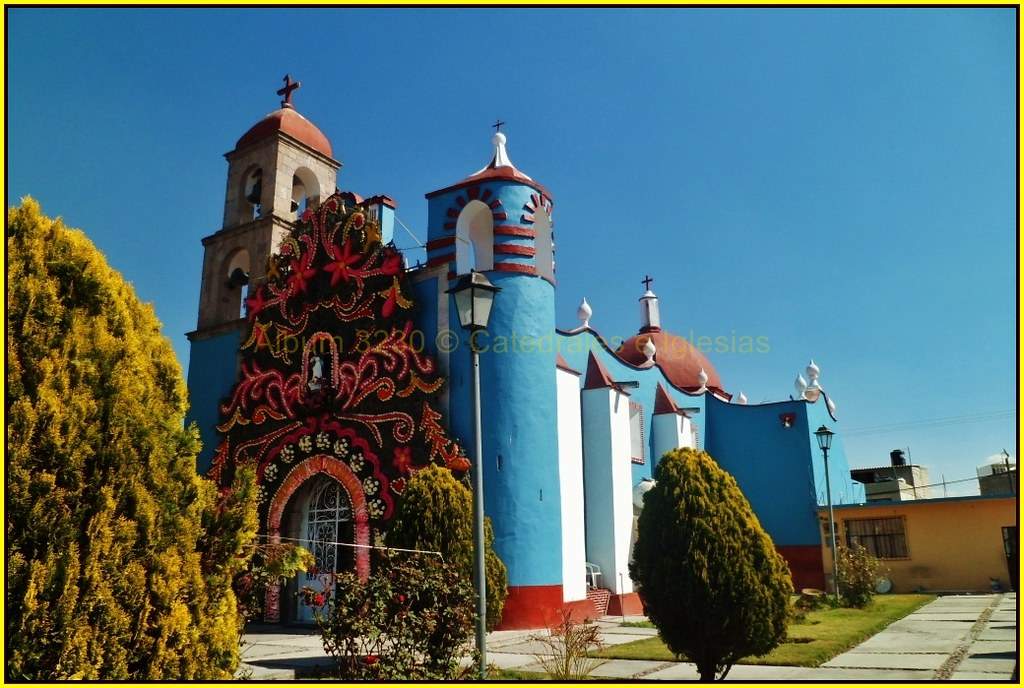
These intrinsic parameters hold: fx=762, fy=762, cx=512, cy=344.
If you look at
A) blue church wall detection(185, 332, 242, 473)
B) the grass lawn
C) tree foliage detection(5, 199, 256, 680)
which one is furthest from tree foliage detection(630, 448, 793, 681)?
blue church wall detection(185, 332, 242, 473)

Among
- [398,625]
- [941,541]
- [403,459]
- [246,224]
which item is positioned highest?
[246,224]

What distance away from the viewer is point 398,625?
8.18 m

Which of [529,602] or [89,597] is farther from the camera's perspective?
[529,602]

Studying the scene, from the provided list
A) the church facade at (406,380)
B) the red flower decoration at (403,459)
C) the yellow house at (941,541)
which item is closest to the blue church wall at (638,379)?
the church facade at (406,380)

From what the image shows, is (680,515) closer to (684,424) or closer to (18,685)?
(18,685)

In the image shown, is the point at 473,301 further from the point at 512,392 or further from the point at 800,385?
the point at 800,385

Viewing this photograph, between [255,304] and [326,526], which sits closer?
[326,526]

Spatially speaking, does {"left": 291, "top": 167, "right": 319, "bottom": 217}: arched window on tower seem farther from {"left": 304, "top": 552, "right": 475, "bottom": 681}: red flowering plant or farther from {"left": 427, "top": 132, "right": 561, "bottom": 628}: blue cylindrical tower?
{"left": 304, "top": 552, "right": 475, "bottom": 681}: red flowering plant

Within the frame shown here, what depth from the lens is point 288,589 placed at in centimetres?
1700

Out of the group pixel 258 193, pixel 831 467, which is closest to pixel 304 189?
pixel 258 193

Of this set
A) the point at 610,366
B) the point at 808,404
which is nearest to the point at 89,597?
the point at 610,366

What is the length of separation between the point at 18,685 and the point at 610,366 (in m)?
17.5

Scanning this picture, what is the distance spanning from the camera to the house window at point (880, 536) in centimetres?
2469

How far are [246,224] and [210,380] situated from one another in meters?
4.14
